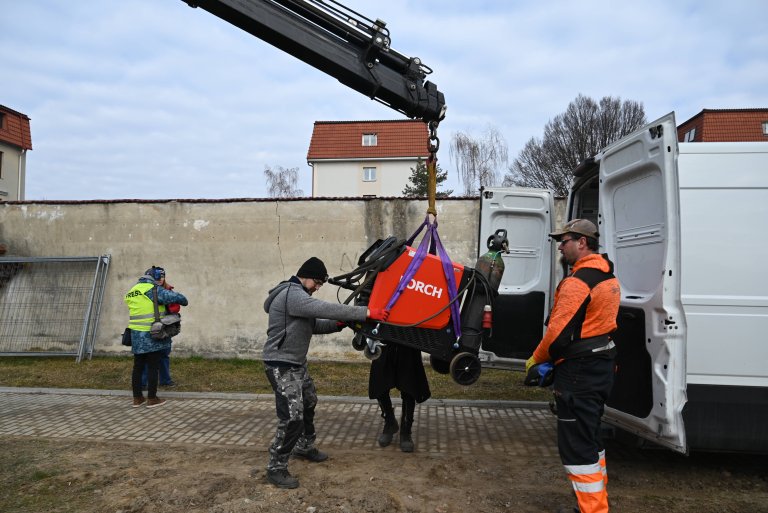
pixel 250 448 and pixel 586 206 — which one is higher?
pixel 586 206

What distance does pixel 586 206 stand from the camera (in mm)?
5949

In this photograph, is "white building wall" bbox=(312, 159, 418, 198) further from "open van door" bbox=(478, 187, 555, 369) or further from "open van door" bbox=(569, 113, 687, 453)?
"open van door" bbox=(569, 113, 687, 453)

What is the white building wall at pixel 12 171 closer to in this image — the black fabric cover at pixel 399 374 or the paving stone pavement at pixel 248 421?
the paving stone pavement at pixel 248 421

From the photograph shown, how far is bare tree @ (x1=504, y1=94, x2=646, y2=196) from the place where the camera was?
26781mm

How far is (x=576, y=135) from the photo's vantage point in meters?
27.3

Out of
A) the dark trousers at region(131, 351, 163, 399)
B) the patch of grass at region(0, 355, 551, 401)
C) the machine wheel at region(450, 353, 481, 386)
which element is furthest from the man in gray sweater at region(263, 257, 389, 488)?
the dark trousers at region(131, 351, 163, 399)

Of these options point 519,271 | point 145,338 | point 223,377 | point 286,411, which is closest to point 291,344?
point 286,411

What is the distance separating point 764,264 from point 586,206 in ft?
6.89

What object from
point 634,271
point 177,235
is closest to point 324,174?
point 177,235

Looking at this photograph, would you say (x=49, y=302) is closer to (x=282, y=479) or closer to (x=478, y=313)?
(x=282, y=479)

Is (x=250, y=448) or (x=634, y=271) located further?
(x=250, y=448)

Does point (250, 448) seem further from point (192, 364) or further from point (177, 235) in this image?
point (177, 235)

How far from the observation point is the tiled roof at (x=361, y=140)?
36219 millimetres

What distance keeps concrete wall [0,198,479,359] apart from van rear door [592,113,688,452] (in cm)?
477
